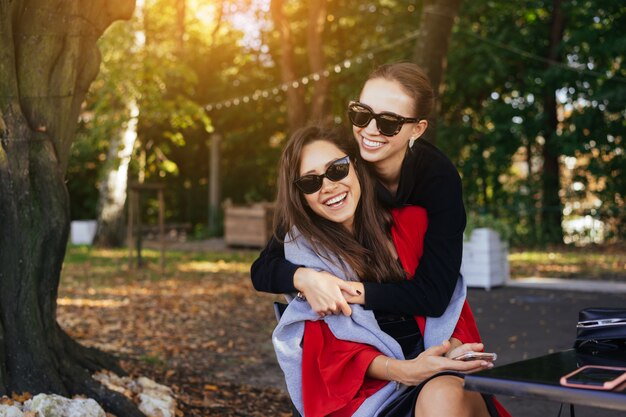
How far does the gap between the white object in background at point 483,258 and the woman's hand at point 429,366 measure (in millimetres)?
9337

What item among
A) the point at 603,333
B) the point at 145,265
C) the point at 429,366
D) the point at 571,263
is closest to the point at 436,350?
the point at 429,366

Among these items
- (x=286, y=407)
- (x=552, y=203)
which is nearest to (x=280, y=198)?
(x=286, y=407)

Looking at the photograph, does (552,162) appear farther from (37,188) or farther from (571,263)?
(37,188)

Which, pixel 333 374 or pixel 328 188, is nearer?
pixel 333 374

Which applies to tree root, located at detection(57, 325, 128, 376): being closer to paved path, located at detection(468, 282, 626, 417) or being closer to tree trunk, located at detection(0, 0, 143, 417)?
tree trunk, located at detection(0, 0, 143, 417)

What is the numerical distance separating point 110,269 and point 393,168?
40.7 feet

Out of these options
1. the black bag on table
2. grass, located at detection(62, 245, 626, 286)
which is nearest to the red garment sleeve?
the black bag on table

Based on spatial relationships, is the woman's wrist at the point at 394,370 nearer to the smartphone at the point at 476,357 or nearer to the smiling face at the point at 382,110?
the smartphone at the point at 476,357

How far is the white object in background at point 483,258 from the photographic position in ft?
38.5

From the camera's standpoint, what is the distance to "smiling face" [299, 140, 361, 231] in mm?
2723

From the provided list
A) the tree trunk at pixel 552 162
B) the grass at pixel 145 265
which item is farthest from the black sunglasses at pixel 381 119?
the tree trunk at pixel 552 162

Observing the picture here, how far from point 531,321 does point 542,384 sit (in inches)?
293

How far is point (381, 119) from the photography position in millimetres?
2768

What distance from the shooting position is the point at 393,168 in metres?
2.90
